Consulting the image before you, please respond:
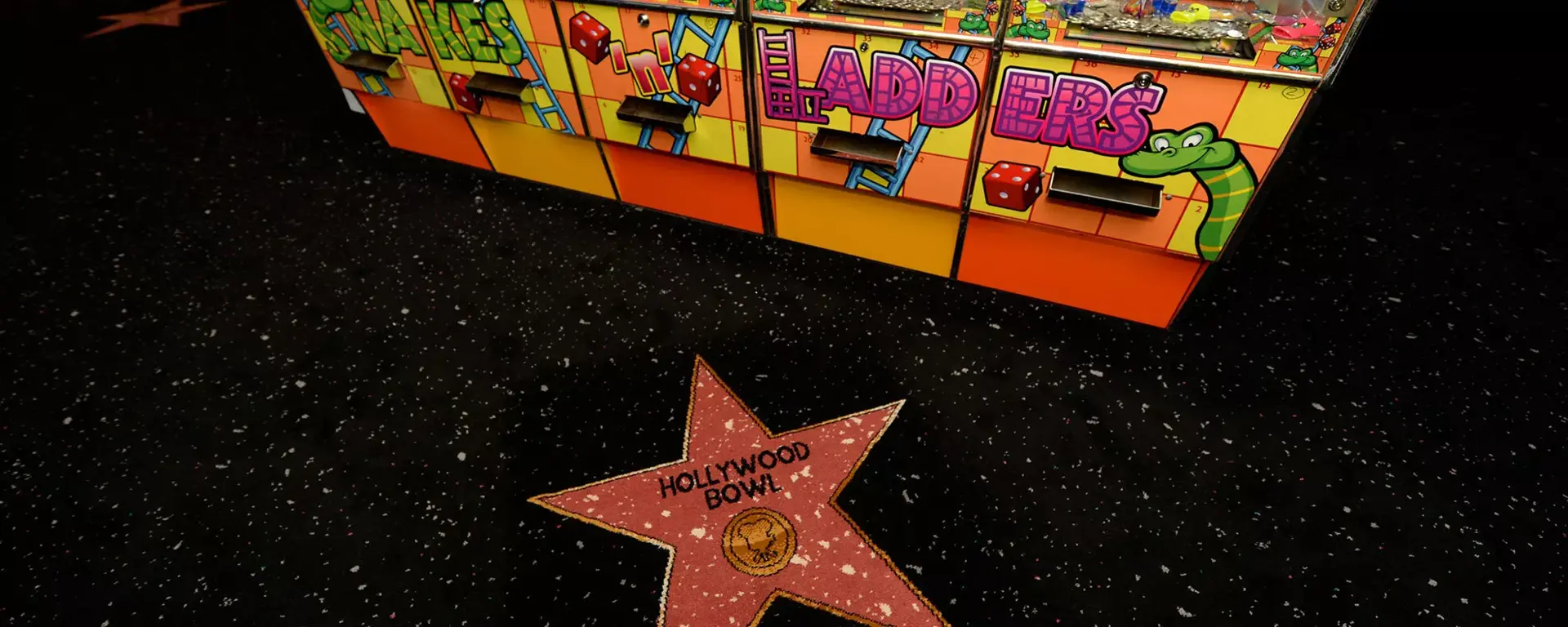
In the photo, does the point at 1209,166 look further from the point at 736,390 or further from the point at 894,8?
the point at 736,390

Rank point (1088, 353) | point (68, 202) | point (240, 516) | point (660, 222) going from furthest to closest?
point (68, 202) → point (660, 222) → point (1088, 353) → point (240, 516)

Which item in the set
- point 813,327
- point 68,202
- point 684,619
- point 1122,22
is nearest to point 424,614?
point 684,619

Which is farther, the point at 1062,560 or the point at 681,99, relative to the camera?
the point at 681,99

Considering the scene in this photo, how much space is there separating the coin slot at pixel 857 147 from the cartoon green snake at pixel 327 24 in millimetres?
1755

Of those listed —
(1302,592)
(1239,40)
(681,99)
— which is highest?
(1239,40)

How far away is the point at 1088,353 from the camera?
6.53 ft

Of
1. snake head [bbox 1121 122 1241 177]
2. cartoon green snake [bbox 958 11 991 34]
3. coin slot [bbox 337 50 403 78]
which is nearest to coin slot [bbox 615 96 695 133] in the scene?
cartoon green snake [bbox 958 11 991 34]

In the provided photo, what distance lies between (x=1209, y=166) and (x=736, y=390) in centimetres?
133

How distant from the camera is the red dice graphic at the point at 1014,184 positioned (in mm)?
1697

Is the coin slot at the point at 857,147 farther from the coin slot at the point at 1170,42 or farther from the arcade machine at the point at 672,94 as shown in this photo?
the coin slot at the point at 1170,42

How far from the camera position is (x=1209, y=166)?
1.55 m

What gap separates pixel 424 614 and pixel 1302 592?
2.00 meters

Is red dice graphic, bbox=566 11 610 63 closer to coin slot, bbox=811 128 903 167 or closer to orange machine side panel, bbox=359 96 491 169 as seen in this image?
coin slot, bbox=811 128 903 167

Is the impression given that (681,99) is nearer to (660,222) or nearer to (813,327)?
(660,222)
